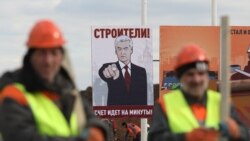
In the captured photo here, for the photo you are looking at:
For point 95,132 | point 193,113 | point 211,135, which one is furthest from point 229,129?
point 95,132

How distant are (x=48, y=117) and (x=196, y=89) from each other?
3.88 ft

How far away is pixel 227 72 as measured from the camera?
5.11 m

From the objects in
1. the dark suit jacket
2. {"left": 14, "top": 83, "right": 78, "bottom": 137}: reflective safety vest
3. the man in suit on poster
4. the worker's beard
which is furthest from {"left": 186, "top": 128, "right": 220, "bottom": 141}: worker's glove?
the dark suit jacket

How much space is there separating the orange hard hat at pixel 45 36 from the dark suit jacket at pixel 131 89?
1276cm

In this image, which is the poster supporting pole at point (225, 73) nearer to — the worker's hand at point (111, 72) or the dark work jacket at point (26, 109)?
the dark work jacket at point (26, 109)

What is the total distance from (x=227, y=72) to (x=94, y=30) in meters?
12.0

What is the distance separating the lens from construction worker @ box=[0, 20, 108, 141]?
4.32m

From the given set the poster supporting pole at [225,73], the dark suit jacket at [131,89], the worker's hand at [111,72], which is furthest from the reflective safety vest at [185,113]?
the dark suit jacket at [131,89]

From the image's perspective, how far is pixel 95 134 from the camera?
455cm

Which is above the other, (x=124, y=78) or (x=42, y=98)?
(x=42, y=98)

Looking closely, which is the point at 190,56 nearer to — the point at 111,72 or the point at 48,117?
the point at 48,117

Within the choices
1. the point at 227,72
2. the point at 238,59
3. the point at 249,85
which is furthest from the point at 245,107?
the point at 238,59

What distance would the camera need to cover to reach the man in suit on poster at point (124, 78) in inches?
678

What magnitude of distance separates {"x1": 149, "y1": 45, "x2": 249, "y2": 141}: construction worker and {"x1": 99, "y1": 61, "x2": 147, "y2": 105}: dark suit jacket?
12064 mm
